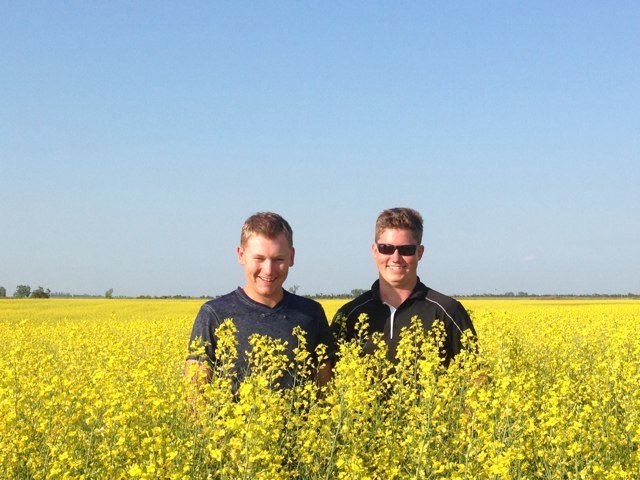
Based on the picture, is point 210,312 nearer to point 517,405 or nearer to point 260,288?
point 260,288

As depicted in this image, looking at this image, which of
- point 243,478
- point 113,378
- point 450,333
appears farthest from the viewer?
point 450,333

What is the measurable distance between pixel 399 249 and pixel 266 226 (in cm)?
122

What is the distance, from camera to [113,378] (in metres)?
4.14

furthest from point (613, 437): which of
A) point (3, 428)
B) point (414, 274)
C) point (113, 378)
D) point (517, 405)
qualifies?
point (3, 428)

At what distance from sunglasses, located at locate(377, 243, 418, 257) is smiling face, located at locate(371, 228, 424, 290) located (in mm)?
17

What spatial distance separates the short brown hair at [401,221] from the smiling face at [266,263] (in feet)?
3.36

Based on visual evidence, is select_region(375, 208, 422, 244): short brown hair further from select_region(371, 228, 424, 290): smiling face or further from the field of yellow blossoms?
the field of yellow blossoms

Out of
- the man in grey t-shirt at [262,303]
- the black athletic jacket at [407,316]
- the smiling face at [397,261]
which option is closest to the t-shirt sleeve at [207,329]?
the man in grey t-shirt at [262,303]

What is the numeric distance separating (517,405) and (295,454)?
125 centimetres

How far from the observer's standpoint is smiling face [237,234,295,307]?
410cm

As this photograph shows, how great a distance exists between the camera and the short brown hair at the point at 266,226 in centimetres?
410

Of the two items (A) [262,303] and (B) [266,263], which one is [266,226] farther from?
(A) [262,303]

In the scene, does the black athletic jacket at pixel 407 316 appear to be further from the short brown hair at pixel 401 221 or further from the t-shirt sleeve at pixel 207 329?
the t-shirt sleeve at pixel 207 329

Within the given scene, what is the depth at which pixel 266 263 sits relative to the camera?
13.5 ft
